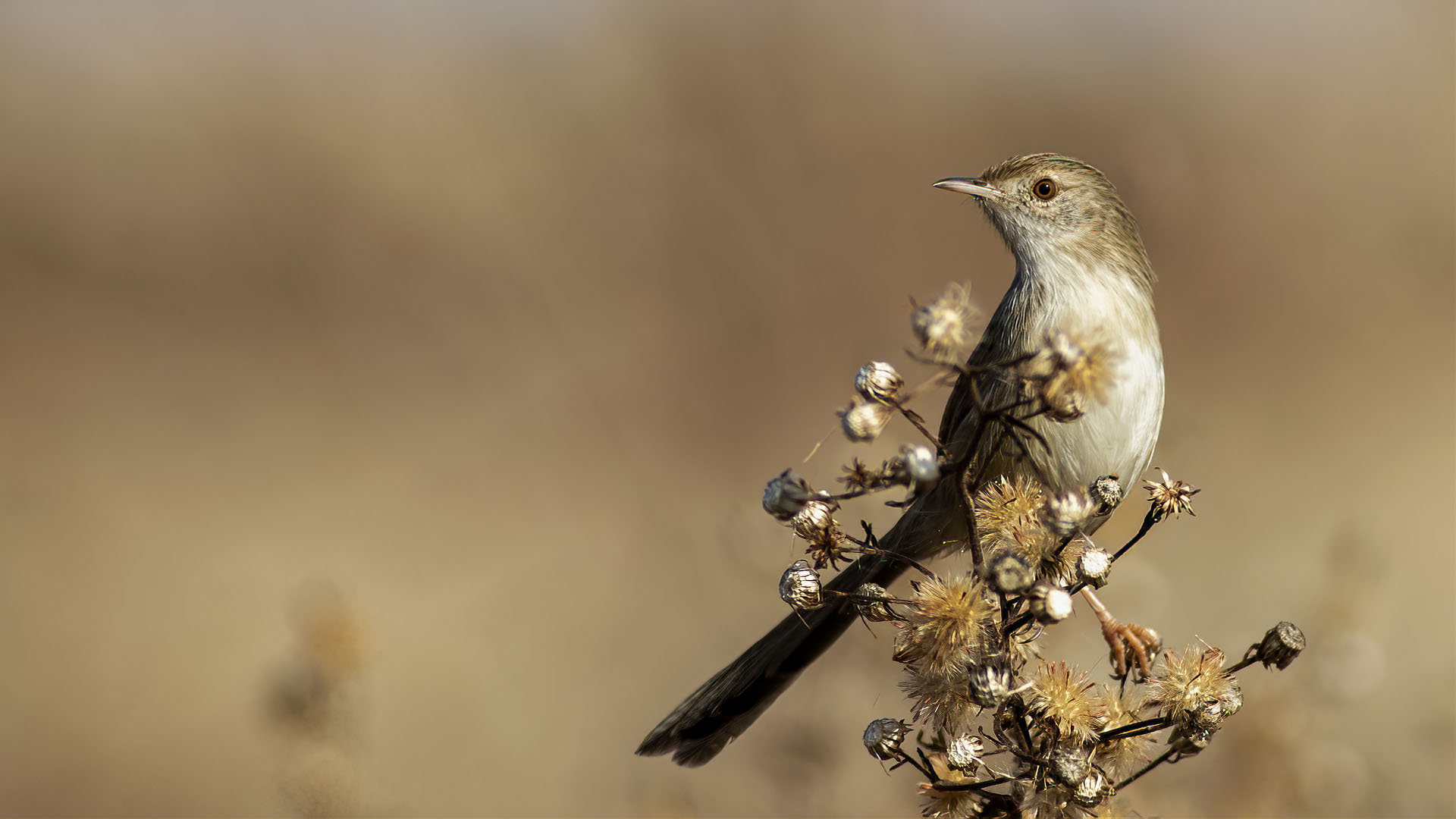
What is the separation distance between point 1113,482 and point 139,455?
8951mm

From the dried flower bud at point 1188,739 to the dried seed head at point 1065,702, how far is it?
16cm

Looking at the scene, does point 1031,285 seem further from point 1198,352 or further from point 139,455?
point 139,455

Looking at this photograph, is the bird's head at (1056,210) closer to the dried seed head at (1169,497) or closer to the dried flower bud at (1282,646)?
the dried seed head at (1169,497)

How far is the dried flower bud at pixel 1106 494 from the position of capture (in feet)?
5.33

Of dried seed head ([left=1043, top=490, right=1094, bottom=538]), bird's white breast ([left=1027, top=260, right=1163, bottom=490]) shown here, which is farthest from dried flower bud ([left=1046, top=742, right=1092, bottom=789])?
bird's white breast ([left=1027, top=260, right=1163, bottom=490])

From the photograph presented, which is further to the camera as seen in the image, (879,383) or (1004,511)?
(1004,511)

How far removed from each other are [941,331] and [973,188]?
1.89 metres

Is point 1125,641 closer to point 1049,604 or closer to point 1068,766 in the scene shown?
point 1068,766

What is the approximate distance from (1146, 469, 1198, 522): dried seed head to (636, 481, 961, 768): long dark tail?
0.53m

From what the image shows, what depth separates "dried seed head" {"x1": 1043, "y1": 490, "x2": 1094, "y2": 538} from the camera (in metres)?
1.44

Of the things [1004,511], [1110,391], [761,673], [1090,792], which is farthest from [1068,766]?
[1110,391]

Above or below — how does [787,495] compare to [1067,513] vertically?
above

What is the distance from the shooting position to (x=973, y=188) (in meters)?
3.09

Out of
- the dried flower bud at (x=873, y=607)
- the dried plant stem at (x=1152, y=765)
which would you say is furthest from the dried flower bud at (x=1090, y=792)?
the dried flower bud at (x=873, y=607)
